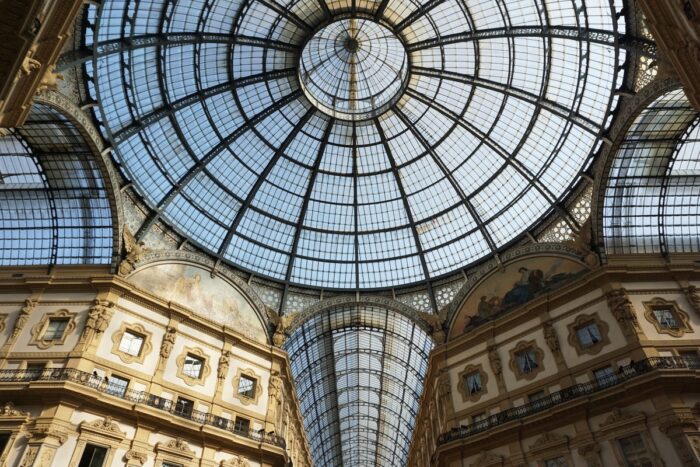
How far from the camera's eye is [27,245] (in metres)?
31.8

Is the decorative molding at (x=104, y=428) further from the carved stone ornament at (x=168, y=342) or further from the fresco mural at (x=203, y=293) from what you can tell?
the fresco mural at (x=203, y=293)

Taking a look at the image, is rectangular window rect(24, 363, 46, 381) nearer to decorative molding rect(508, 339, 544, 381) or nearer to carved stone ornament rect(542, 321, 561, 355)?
decorative molding rect(508, 339, 544, 381)

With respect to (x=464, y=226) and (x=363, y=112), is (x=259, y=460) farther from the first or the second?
(x=363, y=112)

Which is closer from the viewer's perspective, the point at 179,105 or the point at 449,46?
the point at 179,105

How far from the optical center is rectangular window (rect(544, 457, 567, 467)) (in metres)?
24.2

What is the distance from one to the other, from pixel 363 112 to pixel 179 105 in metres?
14.0

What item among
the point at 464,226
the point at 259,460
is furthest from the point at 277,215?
the point at 259,460

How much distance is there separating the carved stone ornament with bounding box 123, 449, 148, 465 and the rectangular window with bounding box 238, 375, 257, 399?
7274mm

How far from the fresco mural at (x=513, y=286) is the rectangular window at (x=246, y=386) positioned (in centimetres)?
1459

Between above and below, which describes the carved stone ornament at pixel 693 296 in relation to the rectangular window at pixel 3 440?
above

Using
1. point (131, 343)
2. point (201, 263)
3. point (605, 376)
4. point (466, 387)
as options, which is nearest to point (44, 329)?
point (131, 343)

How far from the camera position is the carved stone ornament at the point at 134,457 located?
949 inches

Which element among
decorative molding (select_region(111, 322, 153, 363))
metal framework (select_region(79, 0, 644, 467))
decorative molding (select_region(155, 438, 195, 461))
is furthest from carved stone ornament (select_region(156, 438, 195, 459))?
metal framework (select_region(79, 0, 644, 467))

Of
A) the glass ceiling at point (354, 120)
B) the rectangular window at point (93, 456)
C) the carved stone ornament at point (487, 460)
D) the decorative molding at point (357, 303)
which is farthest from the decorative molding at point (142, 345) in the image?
the carved stone ornament at point (487, 460)
